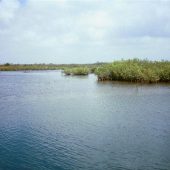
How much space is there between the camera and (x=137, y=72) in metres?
57.2

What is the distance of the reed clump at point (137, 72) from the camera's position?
56.8 meters

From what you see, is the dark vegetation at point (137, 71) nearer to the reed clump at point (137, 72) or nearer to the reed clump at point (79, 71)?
the reed clump at point (137, 72)

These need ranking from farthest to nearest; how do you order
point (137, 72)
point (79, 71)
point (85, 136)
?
point (79, 71), point (137, 72), point (85, 136)

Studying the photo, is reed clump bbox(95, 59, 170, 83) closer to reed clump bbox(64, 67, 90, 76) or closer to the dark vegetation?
the dark vegetation

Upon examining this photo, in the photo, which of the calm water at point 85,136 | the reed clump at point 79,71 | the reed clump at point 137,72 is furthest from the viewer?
the reed clump at point 79,71

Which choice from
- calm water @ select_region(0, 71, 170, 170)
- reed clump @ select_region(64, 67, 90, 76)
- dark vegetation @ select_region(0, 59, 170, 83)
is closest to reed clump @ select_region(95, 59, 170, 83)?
dark vegetation @ select_region(0, 59, 170, 83)

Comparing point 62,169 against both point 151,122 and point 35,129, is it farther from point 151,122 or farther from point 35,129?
point 151,122

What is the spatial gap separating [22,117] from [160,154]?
1228 cm

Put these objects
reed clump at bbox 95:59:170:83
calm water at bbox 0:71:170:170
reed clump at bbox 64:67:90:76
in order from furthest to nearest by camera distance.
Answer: reed clump at bbox 64:67:90:76 → reed clump at bbox 95:59:170:83 → calm water at bbox 0:71:170:170

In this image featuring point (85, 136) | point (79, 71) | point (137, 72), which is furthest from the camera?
point (79, 71)

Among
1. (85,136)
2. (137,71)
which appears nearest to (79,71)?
(137,71)

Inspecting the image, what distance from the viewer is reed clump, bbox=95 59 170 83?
56844 mm

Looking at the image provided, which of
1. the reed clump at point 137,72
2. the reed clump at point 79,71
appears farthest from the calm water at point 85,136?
the reed clump at point 79,71

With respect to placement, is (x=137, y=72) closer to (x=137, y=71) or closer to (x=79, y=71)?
(x=137, y=71)
